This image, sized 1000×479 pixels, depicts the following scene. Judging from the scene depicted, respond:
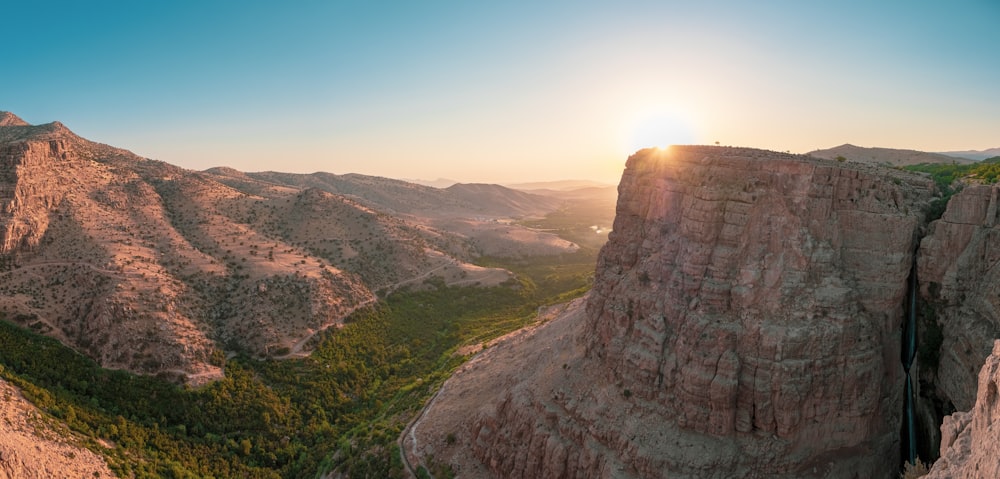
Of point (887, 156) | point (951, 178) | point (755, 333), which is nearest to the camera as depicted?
point (755, 333)

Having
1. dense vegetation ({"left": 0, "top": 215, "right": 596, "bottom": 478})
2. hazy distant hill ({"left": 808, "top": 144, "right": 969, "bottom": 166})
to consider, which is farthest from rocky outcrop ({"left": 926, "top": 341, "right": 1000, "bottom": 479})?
hazy distant hill ({"left": 808, "top": 144, "right": 969, "bottom": 166})

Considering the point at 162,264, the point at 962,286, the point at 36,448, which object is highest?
the point at 962,286

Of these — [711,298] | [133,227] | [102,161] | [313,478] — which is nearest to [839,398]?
[711,298]

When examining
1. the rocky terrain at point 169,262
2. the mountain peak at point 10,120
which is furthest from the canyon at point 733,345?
the mountain peak at point 10,120

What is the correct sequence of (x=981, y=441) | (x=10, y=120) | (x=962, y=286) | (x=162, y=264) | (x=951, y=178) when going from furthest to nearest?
(x=10, y=120)
(x=162, y=264)
(x=951, y=178)
(x=962, y=286)
(x=981, y=441)

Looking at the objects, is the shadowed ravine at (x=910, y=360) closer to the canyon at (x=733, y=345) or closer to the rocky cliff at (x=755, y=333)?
the canyon at (x=733, y=345)

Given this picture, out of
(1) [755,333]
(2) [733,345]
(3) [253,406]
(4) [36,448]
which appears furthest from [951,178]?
(4) [36,448]

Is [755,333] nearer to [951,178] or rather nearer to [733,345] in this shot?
[733,345]
